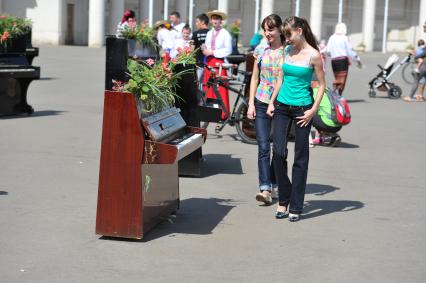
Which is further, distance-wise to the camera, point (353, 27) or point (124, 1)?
point (353, 27)

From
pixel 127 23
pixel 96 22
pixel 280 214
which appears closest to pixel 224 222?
pixel 280 214

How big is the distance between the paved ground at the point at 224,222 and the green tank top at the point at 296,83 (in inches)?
42.1

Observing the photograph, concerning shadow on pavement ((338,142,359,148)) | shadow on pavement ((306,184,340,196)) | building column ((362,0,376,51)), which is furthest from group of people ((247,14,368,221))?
building column ((362,0,376,51))

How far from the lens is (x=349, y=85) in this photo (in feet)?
89.7

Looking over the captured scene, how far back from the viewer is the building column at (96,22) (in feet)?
191

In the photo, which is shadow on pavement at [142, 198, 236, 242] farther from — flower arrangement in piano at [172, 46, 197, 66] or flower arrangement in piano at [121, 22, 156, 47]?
flower arrangement in piano at [121, 22, 156, 47]

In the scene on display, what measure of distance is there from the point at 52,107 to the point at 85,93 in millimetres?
3455

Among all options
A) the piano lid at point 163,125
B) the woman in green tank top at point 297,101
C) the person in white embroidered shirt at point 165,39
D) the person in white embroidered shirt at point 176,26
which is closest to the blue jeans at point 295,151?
the woman in green tank top at point 297,101

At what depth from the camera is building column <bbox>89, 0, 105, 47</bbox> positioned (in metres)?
58.2

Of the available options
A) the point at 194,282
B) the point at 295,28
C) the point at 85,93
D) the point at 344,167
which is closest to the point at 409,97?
the point at 85,93

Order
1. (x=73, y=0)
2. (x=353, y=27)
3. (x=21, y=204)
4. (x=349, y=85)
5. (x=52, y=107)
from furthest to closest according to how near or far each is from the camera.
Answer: (x=353, y=27) < (x=73, y=0) < (x=349, y=85) < (x=52, y=107) < (x=21, y=204)

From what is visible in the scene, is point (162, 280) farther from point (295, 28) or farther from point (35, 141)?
point (35, 141)

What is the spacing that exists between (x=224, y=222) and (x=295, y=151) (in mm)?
874

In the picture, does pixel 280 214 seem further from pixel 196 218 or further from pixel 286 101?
pixel 286 101
